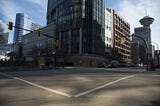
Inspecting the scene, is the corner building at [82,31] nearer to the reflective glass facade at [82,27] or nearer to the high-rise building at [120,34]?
the reflective glass facade at [82,27]

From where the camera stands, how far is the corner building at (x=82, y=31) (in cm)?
6856

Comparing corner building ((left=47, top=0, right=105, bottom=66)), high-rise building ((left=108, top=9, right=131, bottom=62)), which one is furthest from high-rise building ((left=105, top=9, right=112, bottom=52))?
corner building ((left=47, top=0, right=105, bottom=66))

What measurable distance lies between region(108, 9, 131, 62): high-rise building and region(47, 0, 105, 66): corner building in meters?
19.0

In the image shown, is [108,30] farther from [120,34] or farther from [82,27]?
[82,27]

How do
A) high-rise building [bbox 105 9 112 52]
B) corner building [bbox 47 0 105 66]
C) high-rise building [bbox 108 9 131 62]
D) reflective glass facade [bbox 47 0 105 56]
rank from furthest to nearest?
high-rise building [bbox 108 9 131 62], high-rise building [bbox 105 9 112 52], reflective glass facade [bbox 47 0 105 56], corner building [bbox 47 0 105 66]

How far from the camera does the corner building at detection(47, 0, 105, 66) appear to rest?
68.6 meters

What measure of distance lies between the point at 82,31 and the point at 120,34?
43.1 meters

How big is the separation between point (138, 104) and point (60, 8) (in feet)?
251

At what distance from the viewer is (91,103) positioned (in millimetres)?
6625

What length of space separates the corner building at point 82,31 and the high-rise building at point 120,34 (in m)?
19.0

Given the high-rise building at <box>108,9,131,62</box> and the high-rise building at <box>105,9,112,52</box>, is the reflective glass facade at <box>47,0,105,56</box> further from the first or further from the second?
the high-rise building at <box>108,9,131,62</box>

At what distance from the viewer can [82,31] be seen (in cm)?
6944

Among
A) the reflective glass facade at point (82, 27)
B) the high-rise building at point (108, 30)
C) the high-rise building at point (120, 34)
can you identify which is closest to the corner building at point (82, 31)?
the reflective glass facade at point (82, 27)

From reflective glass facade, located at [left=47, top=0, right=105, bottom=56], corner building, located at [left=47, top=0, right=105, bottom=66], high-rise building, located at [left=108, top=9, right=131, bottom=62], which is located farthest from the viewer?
high-rise building, located at [left=108, top=9, right=131, bottom=62]
